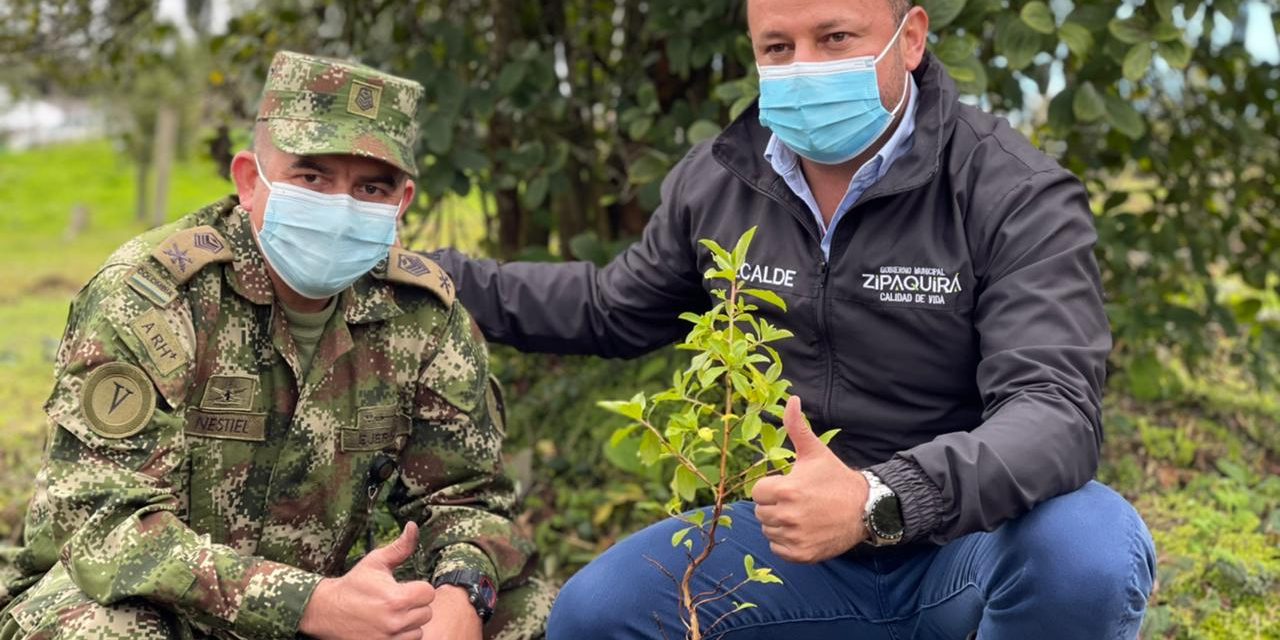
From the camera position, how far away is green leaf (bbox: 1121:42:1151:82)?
3318 mm

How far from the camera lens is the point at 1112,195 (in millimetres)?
4281

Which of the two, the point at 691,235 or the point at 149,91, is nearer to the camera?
the point at 691,235

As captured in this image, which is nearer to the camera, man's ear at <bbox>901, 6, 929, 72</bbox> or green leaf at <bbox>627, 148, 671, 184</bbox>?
man's ear at <bbox>901, 6, 929, 72</bbox>

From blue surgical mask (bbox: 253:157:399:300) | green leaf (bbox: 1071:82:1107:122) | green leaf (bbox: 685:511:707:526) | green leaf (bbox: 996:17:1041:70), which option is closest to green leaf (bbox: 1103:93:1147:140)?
green leaf (bbox: 1071:82:1107:122)

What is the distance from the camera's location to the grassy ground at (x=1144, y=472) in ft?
11.0

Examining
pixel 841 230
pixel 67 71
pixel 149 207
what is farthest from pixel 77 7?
pixel 149 207

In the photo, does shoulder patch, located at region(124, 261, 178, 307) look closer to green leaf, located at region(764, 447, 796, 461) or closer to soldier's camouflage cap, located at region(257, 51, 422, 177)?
soldier's camouflage cap, located at region(257, 51, 422, 177)

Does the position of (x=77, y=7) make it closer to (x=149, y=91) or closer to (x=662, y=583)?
(x=662, y=583)

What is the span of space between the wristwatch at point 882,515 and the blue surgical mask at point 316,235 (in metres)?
1.07

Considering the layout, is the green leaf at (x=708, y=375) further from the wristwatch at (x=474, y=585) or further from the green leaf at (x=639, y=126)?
the green leaf at (x=639, y=126)

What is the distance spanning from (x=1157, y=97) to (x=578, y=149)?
1889 mm

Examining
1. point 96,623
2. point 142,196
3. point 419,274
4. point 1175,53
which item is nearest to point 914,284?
point 419,274

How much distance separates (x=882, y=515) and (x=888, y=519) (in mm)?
13

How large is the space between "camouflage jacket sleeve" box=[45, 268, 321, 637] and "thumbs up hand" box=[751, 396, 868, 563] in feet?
2.85
